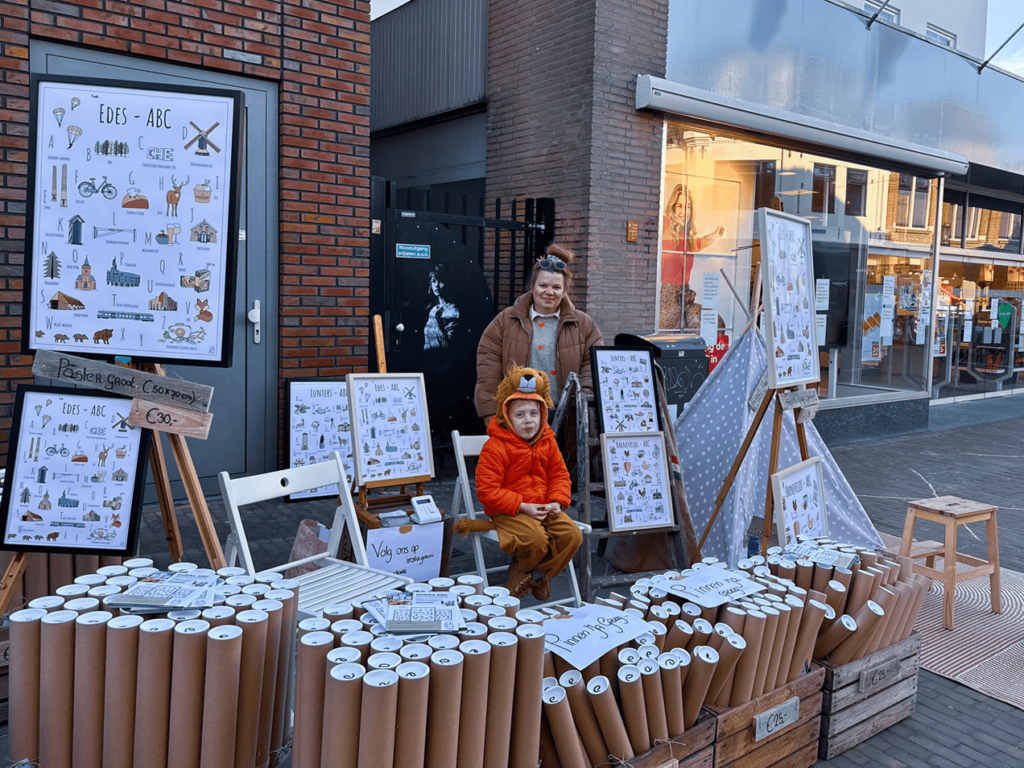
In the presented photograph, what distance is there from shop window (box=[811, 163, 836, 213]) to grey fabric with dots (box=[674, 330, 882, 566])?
16.7 feet

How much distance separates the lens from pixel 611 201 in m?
7.46

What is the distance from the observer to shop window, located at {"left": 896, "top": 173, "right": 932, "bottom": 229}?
10383 millimetres

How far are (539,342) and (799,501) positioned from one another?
176 cm

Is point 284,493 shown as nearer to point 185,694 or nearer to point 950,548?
point 185,694

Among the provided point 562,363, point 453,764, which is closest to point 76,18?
A: point 562,363

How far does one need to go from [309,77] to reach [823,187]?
625 cm

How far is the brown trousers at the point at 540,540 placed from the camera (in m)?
3.86

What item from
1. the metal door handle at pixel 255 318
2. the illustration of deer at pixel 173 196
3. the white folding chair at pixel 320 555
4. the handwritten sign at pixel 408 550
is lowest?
the handwritten sign at pixel 408 550

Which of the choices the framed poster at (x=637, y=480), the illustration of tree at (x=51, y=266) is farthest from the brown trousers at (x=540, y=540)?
the illustration of tree at (x=51, y=266)

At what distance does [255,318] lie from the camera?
229 inches

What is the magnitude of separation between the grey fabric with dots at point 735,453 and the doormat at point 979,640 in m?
0.63

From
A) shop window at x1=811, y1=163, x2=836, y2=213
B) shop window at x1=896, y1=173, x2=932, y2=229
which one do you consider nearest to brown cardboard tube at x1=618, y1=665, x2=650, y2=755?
shop window at x1=811, y1=163, x2=836, y2=213

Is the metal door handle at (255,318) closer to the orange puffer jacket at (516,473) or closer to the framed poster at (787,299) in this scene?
the orange puffer jacket at (516,473)

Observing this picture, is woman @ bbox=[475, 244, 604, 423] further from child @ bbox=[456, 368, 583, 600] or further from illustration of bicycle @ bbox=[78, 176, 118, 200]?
illustration of bicycle @ bbox=[78, 176, 118, 200]
